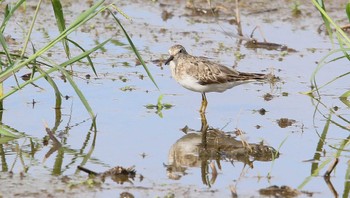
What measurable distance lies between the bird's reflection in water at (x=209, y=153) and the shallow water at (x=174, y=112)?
78 mm

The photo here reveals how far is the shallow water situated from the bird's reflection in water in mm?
78

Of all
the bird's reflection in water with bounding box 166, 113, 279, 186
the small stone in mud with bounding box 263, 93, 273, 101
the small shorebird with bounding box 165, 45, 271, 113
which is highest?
the small shorebird with bounding box 165, 45, 271, 113

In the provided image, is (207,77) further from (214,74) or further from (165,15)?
(165,15)

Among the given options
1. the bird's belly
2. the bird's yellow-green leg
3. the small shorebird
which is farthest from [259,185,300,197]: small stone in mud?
the bird's belly

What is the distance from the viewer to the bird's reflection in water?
27.1 ft

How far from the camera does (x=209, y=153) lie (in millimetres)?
8852

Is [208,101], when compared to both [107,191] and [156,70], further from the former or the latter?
[107,191]

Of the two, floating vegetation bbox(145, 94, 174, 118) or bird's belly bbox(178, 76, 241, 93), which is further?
bird's belly bbox(178, 76, 241, 93)

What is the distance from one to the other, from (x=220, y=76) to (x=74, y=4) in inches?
233

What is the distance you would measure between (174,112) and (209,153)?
179 cm

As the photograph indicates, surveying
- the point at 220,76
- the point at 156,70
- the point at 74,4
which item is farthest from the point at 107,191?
the point at 74,4

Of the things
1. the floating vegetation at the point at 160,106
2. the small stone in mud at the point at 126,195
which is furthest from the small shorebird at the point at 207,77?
the small stone in mud at the point at 126,195

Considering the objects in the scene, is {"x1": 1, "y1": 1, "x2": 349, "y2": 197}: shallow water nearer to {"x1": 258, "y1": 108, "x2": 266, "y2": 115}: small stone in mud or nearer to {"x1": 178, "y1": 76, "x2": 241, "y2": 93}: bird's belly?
{"x1": 258, "y1": 108, "x2": 266, "y2": 115}: small stone in mud

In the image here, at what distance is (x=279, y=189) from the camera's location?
7684 millimetres
